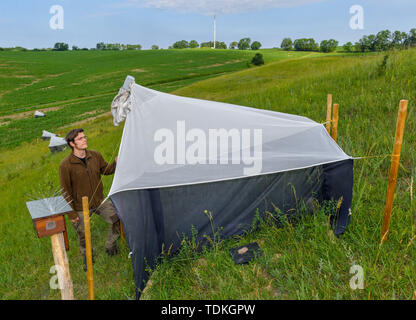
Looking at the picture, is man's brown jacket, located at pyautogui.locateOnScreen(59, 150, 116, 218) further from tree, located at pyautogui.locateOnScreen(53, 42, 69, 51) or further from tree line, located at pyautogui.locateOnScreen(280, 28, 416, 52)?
tree, located at pyautogui.locateOnScreen(53, 42, 69, 51)

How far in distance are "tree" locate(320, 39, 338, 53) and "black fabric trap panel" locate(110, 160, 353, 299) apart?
238 ft

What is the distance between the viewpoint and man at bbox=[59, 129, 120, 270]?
4609 millimetres

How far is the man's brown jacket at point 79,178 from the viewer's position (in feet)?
15.2

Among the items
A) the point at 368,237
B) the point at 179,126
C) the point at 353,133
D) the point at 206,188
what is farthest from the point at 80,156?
the point at 353,133

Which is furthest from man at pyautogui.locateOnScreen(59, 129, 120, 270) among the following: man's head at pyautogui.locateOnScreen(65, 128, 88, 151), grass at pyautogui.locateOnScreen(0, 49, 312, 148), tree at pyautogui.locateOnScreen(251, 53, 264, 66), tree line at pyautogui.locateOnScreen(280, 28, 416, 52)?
tree at pyautogui.locateOnScreen(251, 53, 264, 66)

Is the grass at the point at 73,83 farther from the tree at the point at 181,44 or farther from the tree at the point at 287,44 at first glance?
the tree at the point at 181,44

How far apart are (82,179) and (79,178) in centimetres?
5

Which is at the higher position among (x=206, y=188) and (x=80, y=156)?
(x=80, y=156)

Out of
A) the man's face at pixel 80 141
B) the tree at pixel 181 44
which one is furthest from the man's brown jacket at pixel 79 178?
the tree at pixel 181 44

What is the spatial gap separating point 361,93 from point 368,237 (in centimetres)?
592

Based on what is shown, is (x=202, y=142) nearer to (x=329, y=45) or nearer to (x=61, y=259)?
(x=61, y=259)

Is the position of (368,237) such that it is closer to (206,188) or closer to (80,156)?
(206,188)
